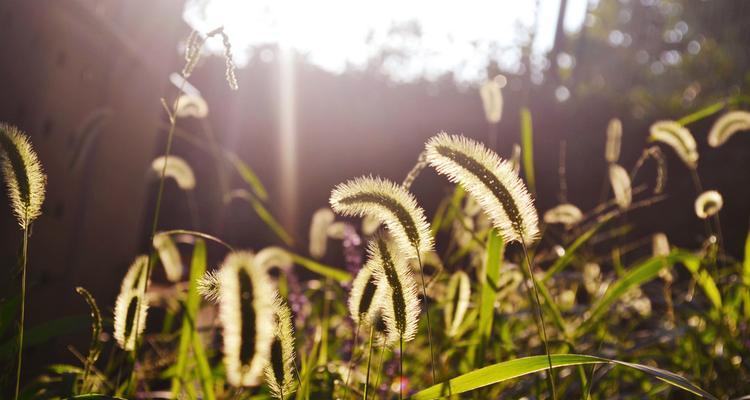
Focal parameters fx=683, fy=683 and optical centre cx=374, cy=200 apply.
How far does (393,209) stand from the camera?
1.04 meters

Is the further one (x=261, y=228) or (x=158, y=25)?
(x=261, y=228)

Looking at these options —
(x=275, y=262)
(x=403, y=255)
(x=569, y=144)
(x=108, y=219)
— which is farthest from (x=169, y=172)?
(x=569, y=144)

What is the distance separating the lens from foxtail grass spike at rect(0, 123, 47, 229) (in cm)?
102

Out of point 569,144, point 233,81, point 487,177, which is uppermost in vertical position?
point 569,144

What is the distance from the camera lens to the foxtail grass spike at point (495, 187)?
1.04 metres

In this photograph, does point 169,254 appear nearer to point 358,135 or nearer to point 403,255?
point 403,255

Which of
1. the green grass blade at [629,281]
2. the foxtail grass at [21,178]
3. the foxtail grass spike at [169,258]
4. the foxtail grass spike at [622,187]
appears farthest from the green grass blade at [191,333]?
the foxtail grass spike at [622,187]

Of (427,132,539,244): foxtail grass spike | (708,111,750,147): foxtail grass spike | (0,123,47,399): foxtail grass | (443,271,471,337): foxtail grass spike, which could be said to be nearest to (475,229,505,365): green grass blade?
(443,271,471,337): foxtail grass spike

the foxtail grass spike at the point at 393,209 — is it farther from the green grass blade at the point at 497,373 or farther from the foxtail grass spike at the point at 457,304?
the foxtail grass spike at the point at 457,304

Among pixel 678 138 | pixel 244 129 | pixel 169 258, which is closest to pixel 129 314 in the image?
pixel 169 258

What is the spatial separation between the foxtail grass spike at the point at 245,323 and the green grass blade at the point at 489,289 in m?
0.85

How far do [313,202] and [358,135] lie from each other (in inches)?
61.3

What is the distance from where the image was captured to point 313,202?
41.5 ft

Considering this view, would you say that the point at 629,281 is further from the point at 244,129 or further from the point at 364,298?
the point at 244,129
